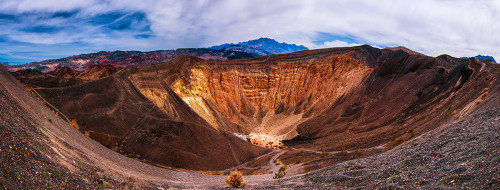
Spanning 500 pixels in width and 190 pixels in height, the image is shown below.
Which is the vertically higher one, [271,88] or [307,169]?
[271,88]

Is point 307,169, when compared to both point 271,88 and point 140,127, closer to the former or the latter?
point 140,127

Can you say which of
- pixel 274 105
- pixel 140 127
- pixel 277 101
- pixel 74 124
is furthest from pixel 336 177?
pixel 277 101

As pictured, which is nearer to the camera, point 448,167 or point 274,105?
point 448,167

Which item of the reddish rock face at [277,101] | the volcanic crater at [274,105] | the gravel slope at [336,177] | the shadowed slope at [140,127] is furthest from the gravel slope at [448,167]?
the shadowed slope at [140,127]

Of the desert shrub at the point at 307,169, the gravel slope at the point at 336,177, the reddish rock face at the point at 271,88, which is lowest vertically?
the desert shrub at the point at 307,169

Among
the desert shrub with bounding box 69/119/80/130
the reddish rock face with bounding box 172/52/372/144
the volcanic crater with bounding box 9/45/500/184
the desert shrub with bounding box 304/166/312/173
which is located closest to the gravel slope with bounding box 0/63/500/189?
the desert shrub with bounding box 304/166/312/173

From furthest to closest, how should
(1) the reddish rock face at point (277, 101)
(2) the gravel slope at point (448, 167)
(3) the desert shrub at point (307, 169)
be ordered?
(1) the reddish rock face at point (277, 101) < (3) the desert shrub at point (307, 169) < (2) the gravel slope at point (448, 167)

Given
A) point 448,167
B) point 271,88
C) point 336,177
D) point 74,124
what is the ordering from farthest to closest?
point 271,88, point 74,124, point 336,177, point 448,167

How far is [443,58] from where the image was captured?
143ft

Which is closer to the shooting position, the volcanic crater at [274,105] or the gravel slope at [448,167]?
the gravel slope at [448,167]

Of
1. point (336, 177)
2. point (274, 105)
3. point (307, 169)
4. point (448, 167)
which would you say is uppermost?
point (274, 105)

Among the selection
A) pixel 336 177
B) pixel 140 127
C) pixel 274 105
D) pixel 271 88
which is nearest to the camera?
pixel 336 177

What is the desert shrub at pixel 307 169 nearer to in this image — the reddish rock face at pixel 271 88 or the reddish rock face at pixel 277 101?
the reddish rock face at pixel 277 101

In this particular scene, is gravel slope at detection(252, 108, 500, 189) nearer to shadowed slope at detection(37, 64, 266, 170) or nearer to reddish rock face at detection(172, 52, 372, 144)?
shadowed slope at detection(37, 64, 266, 170)
